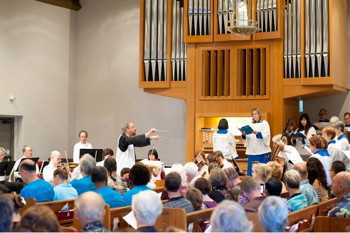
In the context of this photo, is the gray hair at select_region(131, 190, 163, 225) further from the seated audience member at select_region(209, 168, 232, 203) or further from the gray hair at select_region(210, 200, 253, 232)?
the seated audience member at select_region(209, 168, 232, 203)

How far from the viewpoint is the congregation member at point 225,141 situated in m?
11.9

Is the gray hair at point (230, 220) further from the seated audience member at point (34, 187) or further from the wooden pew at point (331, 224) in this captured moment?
the seated audience member at point (34, 187)

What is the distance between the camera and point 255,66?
12.6 m

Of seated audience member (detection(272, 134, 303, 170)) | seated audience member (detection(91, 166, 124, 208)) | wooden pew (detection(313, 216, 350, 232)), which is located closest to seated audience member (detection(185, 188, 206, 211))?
seated audience member (detection(91, 166, 124, 208))

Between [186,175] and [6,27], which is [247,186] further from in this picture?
[6,27]

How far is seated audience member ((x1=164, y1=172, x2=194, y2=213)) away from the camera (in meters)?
5.12

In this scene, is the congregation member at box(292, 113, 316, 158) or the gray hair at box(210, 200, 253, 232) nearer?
the gray hair at box(210, 200, 253, 232)

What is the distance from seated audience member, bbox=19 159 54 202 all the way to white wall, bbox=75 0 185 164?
872cm

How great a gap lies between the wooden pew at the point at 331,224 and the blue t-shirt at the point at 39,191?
287 centimetres

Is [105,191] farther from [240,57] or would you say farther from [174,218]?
[240,57]

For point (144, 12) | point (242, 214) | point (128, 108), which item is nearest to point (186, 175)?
point (242, 214)

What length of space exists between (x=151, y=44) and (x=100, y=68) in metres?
2.80

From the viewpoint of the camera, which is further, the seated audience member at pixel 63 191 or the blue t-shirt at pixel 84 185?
the blue t-shirt at pixel 84 185

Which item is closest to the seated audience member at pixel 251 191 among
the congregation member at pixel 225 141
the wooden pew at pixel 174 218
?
the wooden pew at pixel 174 218
